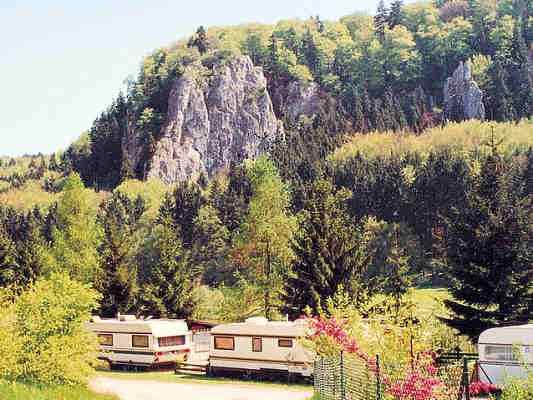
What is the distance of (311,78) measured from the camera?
162125 mm

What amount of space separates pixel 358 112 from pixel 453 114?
16.3 metres

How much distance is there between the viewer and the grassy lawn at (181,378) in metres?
31.4

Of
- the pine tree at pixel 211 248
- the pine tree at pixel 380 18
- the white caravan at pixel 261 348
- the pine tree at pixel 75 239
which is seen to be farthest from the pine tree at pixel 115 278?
the pine tree at pixel 380 18

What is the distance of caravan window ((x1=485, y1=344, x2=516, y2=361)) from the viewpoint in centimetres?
1995

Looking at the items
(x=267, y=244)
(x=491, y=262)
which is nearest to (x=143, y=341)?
(x=267, y=244)

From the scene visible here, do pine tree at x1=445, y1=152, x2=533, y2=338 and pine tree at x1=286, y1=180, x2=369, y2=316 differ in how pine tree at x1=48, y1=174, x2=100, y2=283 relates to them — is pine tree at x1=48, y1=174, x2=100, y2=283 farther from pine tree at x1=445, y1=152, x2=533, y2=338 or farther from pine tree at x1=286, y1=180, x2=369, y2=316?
pine tree at x1=445, y1=152, x2=533, y2=338

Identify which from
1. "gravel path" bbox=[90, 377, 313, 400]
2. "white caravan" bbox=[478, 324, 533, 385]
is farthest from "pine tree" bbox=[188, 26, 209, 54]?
"white caravan" bbox=[478, 324, 533, 385]

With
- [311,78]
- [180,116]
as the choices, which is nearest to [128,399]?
[180,116]

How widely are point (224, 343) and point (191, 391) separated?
5029 mm

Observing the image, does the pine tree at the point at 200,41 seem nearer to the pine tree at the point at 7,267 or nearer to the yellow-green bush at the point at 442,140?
the yellow-green bush at the point at 442,140

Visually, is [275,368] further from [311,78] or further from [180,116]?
[311,78]

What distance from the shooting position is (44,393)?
2152cm

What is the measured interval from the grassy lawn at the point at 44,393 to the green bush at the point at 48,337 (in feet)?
2.01

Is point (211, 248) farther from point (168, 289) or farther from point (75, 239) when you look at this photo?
point (168, 289)
